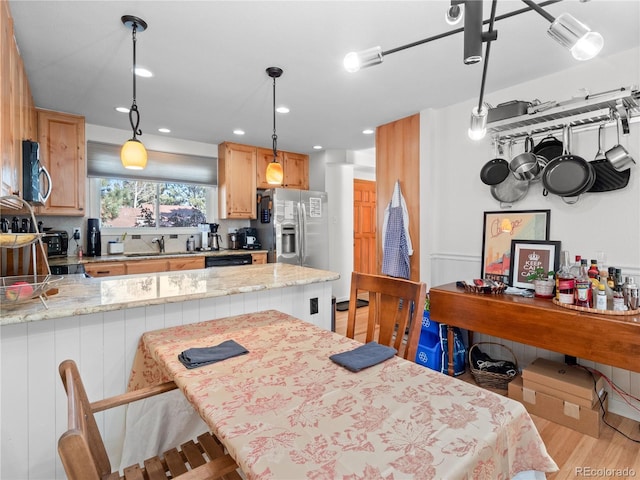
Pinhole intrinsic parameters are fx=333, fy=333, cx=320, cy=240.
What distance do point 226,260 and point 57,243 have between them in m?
1.72

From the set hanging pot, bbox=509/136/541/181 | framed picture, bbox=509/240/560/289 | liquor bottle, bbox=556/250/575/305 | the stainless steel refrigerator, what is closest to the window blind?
the stainless steel refrigerator

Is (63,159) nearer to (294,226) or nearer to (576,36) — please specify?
(294,226)

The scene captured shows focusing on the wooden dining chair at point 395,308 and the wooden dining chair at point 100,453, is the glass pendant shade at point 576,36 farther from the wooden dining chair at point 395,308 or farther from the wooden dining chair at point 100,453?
the wooden dining chair at point 100,453

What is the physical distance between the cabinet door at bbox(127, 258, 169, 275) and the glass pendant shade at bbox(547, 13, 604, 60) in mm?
3743

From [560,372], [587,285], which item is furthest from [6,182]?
[560,372]

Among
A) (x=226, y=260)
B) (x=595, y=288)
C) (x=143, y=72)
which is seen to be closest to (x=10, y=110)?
(x=143, y=72)

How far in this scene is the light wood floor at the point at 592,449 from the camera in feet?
5.71

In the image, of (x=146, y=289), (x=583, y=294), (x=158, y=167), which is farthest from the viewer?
(x=158, y=167)

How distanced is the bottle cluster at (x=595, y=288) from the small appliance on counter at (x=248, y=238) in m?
3.54

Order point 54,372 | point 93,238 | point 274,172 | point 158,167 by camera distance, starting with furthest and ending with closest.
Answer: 1. point 158,167
2. point 93,238
3. point 274,172
4. point 54,372

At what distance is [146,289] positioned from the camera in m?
1.71

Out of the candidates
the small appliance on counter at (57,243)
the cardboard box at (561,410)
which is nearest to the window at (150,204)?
the small appliance on counter at (57,243)

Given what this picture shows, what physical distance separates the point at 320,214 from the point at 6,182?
12.2 feet

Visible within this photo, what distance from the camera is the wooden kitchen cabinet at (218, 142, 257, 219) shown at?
14.9ft
